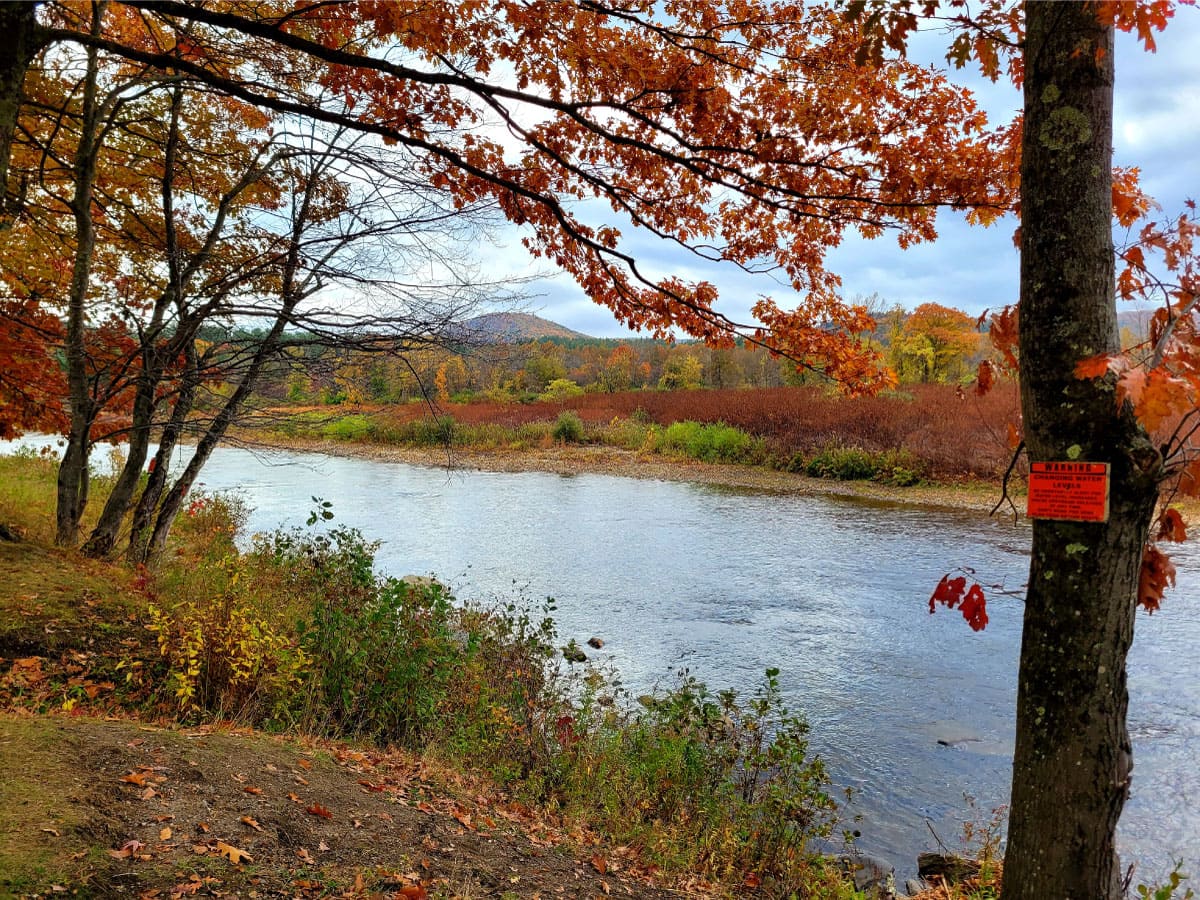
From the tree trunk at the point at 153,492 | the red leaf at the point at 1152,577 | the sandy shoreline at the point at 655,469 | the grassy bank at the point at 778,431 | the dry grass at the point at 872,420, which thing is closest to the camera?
the red leaf at the point at 1152,577

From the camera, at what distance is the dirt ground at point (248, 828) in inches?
93.8

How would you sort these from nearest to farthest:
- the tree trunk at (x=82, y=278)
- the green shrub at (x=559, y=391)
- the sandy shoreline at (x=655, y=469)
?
1. the tree trunk at (x=82, y=278)
2. the sandy shoreline at (x=655, y=469)
3. the green shrub at (x=559, y=391)

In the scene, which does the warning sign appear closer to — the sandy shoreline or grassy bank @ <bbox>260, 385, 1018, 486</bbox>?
grassy bank @ <bbox>260, 385, 1018, 486</bbox>

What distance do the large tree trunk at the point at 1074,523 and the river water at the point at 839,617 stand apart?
98.3 inches

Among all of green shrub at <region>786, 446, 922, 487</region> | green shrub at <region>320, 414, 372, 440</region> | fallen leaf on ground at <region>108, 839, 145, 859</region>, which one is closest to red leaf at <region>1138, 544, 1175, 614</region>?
fallen leaf on ground at <region>108, 839, 145, 859</region>

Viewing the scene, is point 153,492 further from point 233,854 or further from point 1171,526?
point 1171,526

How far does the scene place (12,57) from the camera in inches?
94.3

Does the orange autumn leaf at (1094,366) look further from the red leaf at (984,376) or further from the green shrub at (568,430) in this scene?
the green shrub at (568,430)

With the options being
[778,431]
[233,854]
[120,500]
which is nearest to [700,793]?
[233,854]

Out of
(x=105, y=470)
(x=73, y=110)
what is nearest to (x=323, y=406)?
(x=73, y=110)

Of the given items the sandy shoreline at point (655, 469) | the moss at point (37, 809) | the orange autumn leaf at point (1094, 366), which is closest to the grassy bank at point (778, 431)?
the sandy shoreline at point (655, 469)

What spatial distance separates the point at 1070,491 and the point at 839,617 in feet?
23.7

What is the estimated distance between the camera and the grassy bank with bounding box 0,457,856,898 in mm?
2662

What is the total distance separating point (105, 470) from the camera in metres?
15.9
